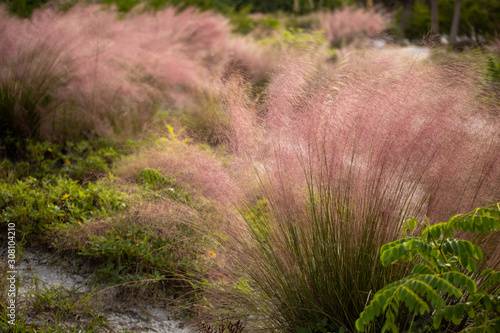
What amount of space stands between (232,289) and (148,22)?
257 inches

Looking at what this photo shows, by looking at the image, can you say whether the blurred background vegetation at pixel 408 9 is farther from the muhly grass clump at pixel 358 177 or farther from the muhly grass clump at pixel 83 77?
the muhly grass clump at pixel 358 177

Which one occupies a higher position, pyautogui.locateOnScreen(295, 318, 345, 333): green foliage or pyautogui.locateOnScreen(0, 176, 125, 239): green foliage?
pyautogui.locateOnScreen(295, 318, 345, 333): green foliage

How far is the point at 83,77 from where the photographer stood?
4828mm

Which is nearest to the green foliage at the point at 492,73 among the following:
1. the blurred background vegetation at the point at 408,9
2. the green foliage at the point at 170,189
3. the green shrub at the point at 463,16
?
the green foliage at the point at 170,189

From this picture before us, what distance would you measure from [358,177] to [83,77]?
3.49 meters

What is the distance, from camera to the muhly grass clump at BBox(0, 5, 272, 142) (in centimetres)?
465

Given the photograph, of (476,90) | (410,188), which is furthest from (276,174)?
(476,90)

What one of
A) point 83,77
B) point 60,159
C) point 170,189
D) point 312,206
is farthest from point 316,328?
point 83,77

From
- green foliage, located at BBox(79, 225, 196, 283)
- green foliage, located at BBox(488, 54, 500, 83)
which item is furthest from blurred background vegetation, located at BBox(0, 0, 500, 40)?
green foliage, located at BBox(488, 54, 500, 83)

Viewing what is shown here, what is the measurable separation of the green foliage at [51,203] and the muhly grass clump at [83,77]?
2.93ft

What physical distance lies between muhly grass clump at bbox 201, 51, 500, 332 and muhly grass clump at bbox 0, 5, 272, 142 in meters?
1.83

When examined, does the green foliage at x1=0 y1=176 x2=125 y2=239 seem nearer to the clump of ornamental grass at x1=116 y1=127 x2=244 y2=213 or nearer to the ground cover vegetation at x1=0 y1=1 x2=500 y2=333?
the ground cover vegetation at x1=0 y1=1 x2=500 y2=333

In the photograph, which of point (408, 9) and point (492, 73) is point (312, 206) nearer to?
point (492, 73)

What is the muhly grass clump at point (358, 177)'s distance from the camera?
2.13 metres
